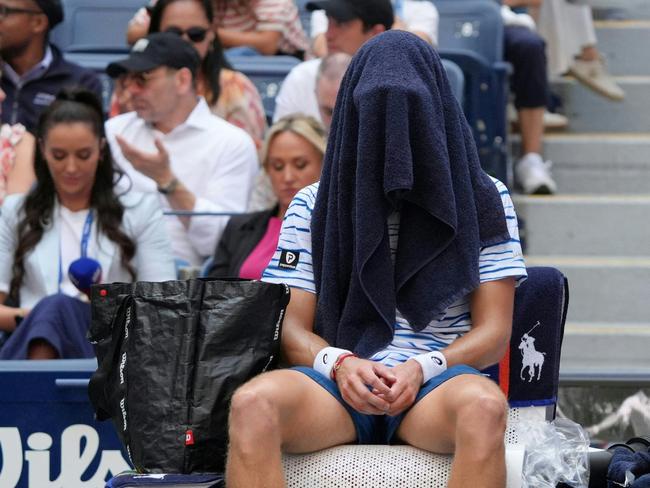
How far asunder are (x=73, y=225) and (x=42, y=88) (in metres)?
1.68

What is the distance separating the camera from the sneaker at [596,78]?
7754mm

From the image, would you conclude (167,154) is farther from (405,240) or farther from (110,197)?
(405,240)

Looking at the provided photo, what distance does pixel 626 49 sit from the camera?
8.34 m

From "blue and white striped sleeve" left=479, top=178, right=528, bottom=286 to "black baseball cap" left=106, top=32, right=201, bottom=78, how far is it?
9.47 ft

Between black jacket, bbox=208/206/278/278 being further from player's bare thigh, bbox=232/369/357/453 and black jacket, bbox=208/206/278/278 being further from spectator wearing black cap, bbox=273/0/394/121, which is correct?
player's bare thigh, bbox=232/369/357/453

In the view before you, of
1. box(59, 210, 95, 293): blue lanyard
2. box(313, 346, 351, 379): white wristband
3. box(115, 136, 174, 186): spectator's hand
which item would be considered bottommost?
box(59, 210, 95, 293): blue lanyard

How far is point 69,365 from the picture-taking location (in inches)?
167

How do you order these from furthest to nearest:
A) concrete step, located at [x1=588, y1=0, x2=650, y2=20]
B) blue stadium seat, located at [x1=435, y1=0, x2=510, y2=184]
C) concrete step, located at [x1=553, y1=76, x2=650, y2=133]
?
concrete step, located at [x1=588, y1=0, x2=650, y2=20]
concrete step, located at [x1=553, y1=76, x2=650, y2=133]
blue stadium seat, located at [x1=435, y1=0, x2=510, y2=184]

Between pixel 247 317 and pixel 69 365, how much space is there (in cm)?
103

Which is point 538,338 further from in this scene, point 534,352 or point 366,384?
point 366,384

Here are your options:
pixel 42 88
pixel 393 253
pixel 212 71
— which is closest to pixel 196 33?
pixel 212 71

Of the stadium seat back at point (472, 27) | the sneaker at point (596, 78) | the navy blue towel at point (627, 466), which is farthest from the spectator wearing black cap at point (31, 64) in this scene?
the navy blue towel at point (627, 466)

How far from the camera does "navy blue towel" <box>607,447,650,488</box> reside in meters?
3.47

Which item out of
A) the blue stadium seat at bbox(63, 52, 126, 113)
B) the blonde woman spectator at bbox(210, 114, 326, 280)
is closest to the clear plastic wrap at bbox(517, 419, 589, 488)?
the blonde woman spectator at bbox(210, 114, 326, 280)
